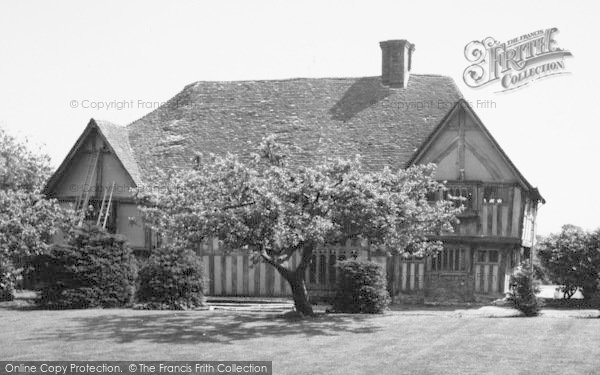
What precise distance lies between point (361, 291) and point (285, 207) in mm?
4962

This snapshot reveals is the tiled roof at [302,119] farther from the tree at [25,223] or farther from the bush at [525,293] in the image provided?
the bush at [525,293]

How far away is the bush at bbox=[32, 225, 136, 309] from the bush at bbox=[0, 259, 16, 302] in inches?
30.4

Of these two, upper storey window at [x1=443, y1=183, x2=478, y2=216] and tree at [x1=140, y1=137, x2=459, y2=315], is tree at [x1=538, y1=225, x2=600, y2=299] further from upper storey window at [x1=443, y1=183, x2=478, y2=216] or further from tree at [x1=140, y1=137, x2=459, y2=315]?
tree at [x1=140, y1=137, x2=459, y2=315]

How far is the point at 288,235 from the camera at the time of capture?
1805 centimetres

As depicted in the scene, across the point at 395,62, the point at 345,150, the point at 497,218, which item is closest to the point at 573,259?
the point at 497,218

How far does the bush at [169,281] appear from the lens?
897 inches

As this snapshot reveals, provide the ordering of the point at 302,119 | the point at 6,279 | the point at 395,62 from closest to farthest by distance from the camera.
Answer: the point at 6,279, the point at 302,119, the point at 395,62

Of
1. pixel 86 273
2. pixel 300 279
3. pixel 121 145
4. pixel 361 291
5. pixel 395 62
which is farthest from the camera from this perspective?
pixel 395 62

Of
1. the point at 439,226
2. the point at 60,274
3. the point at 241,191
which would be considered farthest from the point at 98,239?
the point at 439,226

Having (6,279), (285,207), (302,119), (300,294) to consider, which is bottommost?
(6,279)

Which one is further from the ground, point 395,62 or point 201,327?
point 395,62

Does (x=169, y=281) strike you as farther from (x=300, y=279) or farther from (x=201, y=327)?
(x=201, y=327)

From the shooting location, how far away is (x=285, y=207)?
18172 millimetres

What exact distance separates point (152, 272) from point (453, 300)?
1051 centimetres
